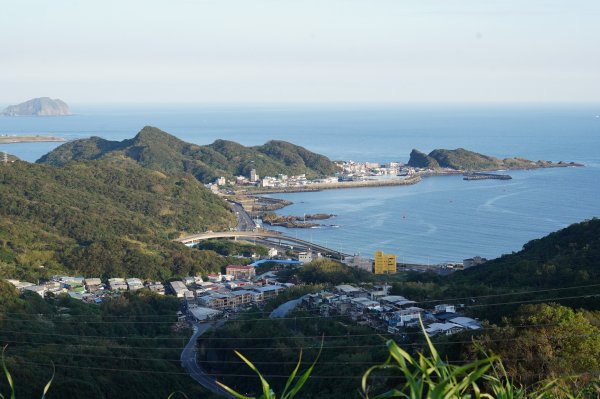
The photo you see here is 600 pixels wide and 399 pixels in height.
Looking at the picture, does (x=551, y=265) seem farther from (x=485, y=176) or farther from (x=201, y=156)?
(x=201, y=156)

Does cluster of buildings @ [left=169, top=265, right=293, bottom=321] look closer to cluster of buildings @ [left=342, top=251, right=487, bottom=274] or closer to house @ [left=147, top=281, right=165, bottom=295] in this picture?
house @ [left=147, top=281, right=165, bottom=295]

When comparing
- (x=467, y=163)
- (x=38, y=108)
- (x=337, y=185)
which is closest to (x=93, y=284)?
(x=337, y=185)

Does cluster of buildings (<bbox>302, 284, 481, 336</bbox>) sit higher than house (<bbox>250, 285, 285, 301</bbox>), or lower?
higher

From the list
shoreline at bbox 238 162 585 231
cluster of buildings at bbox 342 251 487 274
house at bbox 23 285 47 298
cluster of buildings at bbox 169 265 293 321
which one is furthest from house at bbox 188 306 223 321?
shoreline at bbox 238 162 585 231

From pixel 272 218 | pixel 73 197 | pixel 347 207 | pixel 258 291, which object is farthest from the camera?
pixel 347 207

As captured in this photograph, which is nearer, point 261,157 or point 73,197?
point 73,197

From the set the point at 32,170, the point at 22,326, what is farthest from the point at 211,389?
the point at 32,170

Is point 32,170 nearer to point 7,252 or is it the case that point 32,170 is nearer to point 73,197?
point 73,197
